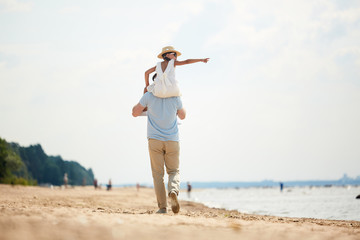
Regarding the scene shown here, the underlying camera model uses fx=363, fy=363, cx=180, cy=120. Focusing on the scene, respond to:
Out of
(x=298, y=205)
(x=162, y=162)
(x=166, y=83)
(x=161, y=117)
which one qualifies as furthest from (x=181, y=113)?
(x=298, y=205)

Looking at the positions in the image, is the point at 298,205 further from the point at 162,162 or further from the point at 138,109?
the point at 138,109

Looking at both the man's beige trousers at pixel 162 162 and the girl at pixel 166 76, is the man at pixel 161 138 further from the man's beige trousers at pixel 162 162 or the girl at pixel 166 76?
the girl at pixel 166 76

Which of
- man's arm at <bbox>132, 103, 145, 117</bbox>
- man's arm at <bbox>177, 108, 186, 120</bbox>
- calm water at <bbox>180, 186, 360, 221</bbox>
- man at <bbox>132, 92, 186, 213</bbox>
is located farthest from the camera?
calm water at <bbox>180, 186, 360, 221</bbox>

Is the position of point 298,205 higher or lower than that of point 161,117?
lower

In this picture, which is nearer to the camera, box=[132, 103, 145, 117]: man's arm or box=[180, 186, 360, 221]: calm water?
Answer: box=[132, 103, 145, 117]: man's arm

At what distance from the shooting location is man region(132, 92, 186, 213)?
5.88 metres

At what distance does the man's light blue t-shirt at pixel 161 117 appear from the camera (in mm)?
5895

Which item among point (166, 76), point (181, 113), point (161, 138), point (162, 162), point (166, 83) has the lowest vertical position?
point (162, 162)

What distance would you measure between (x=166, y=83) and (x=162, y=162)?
4.26 feet

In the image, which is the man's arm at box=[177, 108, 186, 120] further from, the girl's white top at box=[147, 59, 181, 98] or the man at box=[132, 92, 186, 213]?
the girl's white top at box=[147, 59, 181, 98]

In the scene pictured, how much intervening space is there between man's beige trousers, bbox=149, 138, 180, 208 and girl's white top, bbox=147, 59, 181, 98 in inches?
30.9

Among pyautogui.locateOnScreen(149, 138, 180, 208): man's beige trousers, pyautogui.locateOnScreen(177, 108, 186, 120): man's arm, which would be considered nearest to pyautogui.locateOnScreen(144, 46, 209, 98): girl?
pyautogui.locateOnScreen(177, 108, 186, 120): man's arm

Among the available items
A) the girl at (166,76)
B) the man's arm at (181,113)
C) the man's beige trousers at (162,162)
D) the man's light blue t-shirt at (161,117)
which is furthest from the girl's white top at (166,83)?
the man's beige trousers at (162,162)

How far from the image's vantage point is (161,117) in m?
5.91
